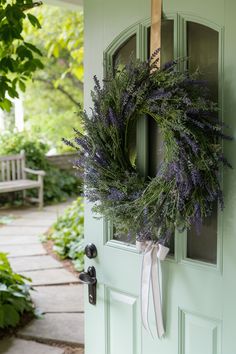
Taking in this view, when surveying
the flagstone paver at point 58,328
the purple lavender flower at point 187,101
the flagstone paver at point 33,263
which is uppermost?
the purple lavender flower at point 187,101

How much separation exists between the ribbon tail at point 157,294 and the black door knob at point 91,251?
1.09 feet

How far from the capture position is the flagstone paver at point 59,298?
12.1 ft

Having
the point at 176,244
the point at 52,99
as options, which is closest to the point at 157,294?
the point at 176,244

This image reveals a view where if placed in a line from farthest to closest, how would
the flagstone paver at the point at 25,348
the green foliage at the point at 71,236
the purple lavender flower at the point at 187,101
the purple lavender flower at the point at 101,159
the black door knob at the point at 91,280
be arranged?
the green foliage at the point at 71,236 < the flagstone paver at the point at 25,348 < the black door knob at the point at 91,280 < the purple lavender flower at the point at 101,159 < the purple lavender flower at the point at 187,101

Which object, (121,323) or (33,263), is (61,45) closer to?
(33,263)

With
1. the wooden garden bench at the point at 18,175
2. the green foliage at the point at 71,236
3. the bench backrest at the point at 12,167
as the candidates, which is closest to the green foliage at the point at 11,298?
the green foliage at the point at 71,236

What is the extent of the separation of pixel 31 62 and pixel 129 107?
1226mm

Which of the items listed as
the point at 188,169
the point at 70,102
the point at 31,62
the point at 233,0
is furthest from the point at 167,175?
the point at 70,102

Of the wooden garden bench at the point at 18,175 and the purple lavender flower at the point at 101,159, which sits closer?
the purple lavender flower at the point at 101,159

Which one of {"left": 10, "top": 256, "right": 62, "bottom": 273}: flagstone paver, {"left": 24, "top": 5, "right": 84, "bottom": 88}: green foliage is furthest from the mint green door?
{"left": 24, "top": 5, "right": 84, "bottom": 88}: green foliage

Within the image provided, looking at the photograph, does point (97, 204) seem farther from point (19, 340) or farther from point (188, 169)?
point (19, 340)

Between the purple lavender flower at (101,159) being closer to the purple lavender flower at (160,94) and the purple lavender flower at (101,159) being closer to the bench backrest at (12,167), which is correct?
the purple lavender flower at (160,94)

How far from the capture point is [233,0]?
60.0 inches

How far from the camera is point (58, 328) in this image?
132 inches
